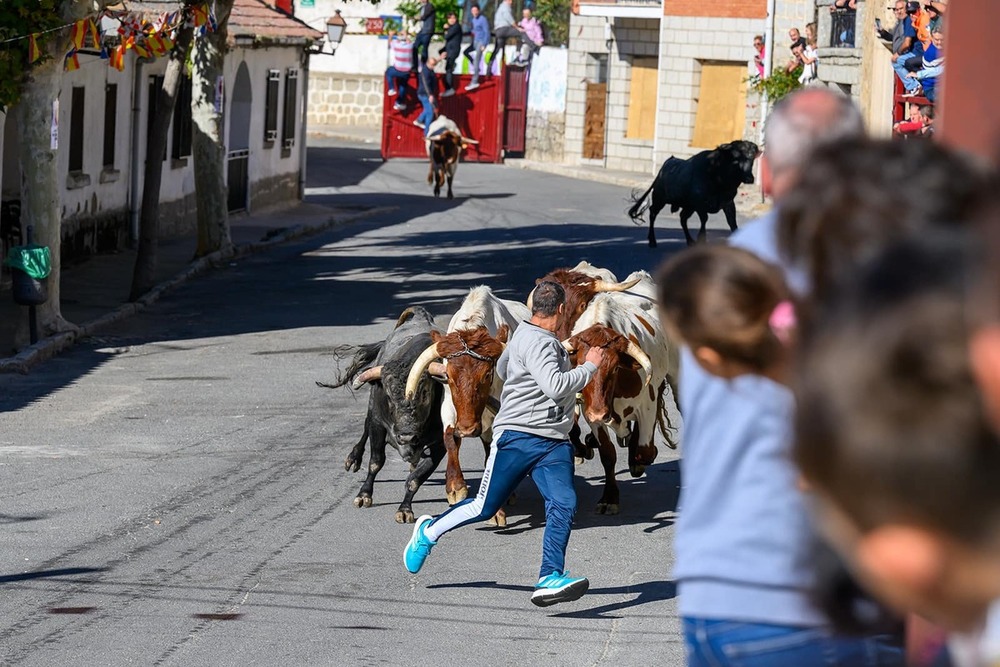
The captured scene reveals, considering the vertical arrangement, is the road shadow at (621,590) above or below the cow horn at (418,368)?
below

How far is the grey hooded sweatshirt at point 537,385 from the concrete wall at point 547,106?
40756 millimetres

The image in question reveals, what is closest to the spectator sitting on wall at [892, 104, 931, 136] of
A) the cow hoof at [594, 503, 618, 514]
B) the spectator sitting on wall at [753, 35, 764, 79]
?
the cow hoof at [594, 503, 618, 514]

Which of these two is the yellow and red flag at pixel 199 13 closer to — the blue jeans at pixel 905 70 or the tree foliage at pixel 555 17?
the blue jeans at pixel 905 70

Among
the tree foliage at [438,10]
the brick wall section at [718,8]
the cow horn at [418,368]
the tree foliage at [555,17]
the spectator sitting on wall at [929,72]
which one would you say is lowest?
the cow horn at [418,368]

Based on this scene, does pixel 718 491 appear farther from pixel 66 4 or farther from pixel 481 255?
pixel 481 255

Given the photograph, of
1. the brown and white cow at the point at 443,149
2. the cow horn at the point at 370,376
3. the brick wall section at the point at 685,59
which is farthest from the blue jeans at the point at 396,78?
the cow horn at the point at 370,376

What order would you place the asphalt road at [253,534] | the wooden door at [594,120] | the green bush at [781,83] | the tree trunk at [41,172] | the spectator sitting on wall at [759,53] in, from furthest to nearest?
the wooden door at [594,120] → the spectator sitting on wall at [759,53] → the green bush at [781,83] → the tree trunk at [41,172] → the asphalt road at [253,534]

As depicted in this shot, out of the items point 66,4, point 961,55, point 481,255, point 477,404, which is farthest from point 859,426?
point 481,255

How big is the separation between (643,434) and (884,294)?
8.76 meters

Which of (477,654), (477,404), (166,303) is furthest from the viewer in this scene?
(166,303)

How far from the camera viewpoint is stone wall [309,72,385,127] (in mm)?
59594

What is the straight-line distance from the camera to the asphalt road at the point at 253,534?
7.25 m

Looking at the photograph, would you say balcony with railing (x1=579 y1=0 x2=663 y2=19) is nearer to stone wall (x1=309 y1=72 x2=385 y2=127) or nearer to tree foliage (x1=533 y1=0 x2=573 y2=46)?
stone wall (x1=309 y1=72 x2=385 y2=127)

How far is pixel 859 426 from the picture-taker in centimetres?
162
